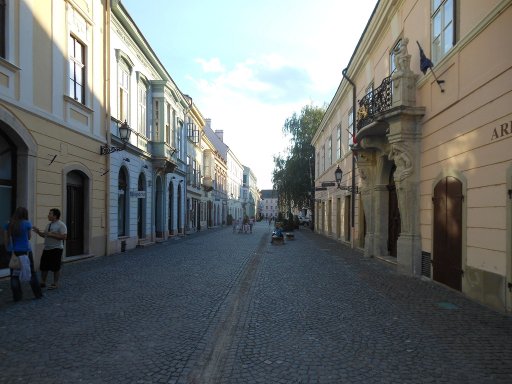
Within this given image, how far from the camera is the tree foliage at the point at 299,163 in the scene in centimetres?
4228

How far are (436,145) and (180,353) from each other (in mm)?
7326

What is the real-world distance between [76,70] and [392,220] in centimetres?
1060

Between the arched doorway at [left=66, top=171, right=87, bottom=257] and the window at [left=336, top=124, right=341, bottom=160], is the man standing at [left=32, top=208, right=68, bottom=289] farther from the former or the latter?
the window at [left=336, top=124, right=341, bottom=160]

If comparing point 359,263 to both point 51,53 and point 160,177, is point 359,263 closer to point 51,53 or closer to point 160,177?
point 51,53

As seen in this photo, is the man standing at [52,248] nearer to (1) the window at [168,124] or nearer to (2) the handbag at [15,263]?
(2) the handbag at [15,263]

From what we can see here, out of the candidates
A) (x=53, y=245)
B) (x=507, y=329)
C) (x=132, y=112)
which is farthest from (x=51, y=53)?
(x=507, y=329)

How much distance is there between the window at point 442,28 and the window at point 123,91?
1160 cm

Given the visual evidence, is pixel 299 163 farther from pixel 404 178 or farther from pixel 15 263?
pixel 15 263

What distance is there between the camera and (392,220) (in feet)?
46.9

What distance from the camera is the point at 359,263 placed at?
1347 cm

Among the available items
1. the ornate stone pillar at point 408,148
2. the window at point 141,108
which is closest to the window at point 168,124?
the window at point 141,108

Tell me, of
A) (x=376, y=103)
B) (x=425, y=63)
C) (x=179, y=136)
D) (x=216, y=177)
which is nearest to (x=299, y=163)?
(x=216, y=177)

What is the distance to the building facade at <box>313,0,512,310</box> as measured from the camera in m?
7.01

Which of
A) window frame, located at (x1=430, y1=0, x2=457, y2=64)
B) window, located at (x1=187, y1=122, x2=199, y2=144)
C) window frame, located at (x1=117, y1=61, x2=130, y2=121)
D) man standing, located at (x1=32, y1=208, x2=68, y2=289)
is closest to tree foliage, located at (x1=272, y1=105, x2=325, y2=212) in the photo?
window, located at (x1=187, y1=122, x2=199, y2=144)
